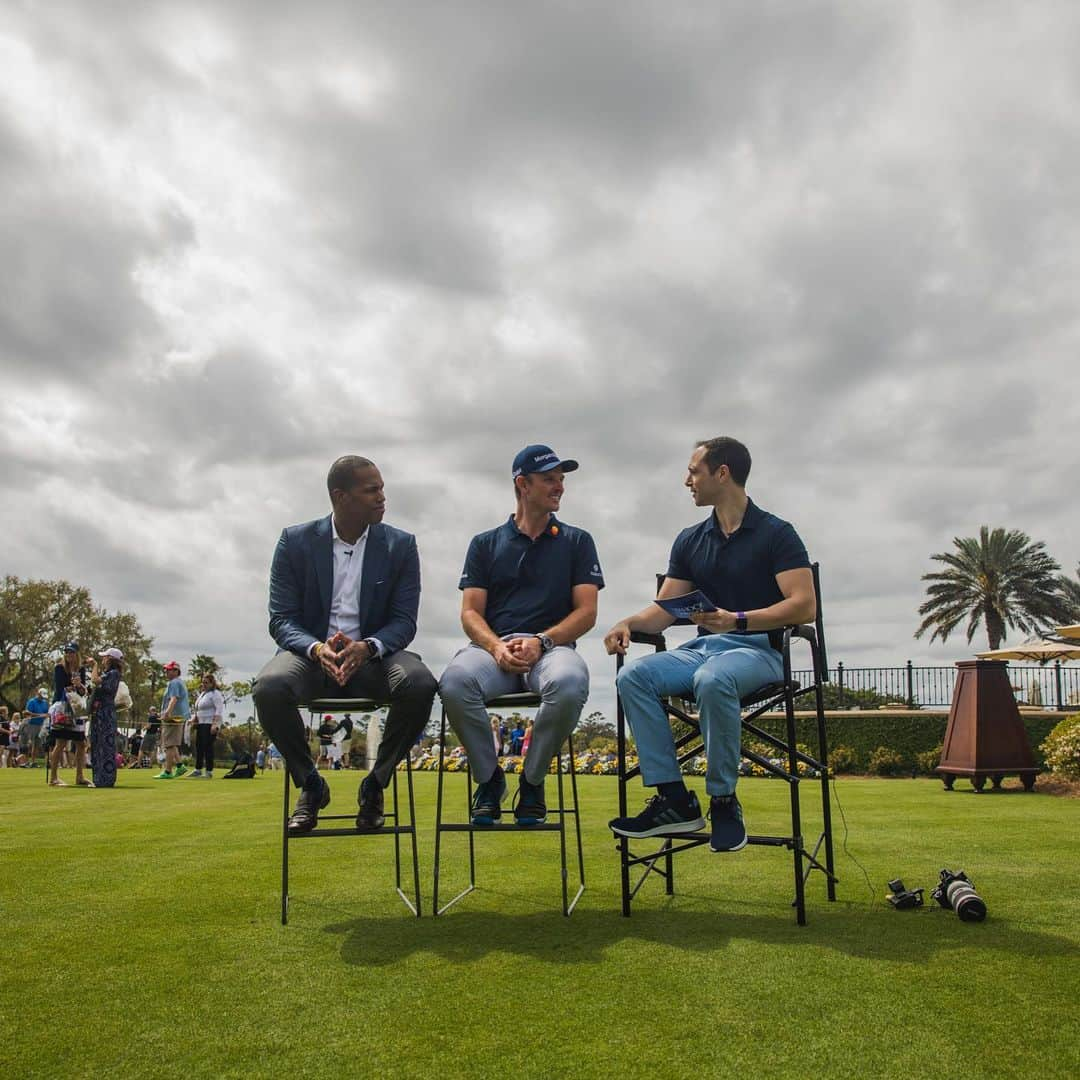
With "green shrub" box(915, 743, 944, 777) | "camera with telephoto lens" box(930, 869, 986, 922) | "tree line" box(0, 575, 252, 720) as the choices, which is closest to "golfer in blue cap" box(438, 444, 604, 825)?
"camera with telephoto lens" box(930, 869, 986, 922)

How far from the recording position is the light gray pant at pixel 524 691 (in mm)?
3875

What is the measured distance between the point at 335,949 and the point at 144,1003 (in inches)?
28.5

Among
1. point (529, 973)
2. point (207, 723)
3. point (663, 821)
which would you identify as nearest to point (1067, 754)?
point (663, 821)

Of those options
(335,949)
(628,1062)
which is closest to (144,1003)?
(335,949)

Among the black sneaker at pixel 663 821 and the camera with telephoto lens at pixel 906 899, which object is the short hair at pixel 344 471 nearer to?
the black sneaker at pixel 663 821

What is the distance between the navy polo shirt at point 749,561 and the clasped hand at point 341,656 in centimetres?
154

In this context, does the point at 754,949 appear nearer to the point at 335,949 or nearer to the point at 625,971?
the point at 625,971

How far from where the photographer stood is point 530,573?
4449 millimetres

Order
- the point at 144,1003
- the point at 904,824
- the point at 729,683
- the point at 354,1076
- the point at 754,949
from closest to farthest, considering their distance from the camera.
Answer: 1. the point at 354,1076
2. the point at 144,1003
3. the point at 754,949
4. the point at 729,683
5. the point at 904,824

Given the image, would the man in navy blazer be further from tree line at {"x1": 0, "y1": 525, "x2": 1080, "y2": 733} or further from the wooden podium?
tree line at {"x1": 0, "y1": 525, "x2": 1080, "y2": 733}

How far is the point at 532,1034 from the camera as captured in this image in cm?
226

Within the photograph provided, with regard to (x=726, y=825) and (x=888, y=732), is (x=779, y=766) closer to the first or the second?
(x=726, y=825)

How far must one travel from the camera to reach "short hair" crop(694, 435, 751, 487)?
428 cm

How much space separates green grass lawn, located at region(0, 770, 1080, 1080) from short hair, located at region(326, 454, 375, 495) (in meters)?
1.88
